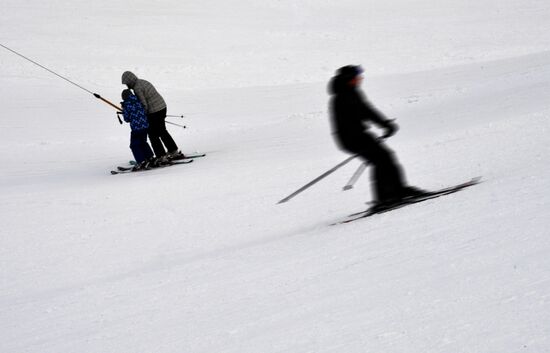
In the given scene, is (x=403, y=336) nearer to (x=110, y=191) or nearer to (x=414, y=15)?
(x=110, y=191)

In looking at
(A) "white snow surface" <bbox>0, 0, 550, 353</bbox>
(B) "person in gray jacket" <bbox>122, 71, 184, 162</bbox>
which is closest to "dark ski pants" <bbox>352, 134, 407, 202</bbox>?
(A) "white snow surface" <bbox>0, 0, 550, 353</bbox>

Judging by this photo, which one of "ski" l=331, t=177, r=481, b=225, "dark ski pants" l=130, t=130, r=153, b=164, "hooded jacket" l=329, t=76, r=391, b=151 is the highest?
"hooded jacket" l=329, t=76, r=391, b=151

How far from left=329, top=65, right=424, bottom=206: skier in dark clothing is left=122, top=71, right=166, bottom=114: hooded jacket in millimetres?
6029

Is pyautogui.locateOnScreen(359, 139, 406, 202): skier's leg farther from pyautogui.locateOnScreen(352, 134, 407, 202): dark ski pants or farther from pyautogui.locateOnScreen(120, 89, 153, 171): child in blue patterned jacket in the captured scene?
pyautogui.locateOnScreen(120, 89, 153, 171): child in blue patterned jacket

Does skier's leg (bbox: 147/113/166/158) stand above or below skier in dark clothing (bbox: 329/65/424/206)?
below

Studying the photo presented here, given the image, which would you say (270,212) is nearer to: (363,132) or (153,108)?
(363,132)

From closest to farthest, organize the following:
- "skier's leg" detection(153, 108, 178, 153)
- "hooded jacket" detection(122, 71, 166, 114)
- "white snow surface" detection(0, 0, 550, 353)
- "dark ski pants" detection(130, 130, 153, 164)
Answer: "white snow surface" detection(0, 0, 550, 353) < "hooded jacket" detection(122, 71, 166, 114) < "dark ski pants" detection(130, 130, 153, 164) < "skier's leg" detection(153, 108, 178, 153)

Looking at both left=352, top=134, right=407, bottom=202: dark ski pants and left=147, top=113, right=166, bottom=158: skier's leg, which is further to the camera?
left=147, top=113, right=166, bottom=158: skier's leg

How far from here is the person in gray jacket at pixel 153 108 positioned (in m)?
12.1

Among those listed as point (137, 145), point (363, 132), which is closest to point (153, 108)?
point (137, 145)

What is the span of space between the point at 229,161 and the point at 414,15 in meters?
19.0

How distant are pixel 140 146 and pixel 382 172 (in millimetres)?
6631

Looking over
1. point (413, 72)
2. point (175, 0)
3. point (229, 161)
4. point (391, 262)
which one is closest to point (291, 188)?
point (229, 161)

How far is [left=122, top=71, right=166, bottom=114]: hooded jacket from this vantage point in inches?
473
